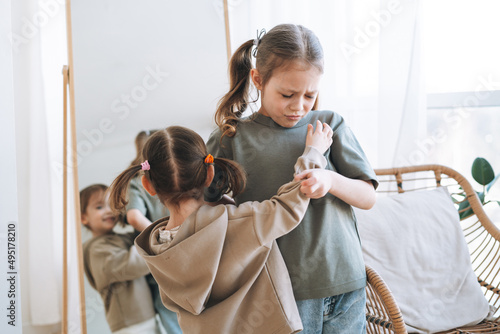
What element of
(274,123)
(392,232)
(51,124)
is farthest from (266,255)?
(51,124)

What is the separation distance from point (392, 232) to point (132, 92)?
1232 mm

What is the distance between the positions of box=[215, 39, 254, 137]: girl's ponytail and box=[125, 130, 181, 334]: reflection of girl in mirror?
0.88 meters

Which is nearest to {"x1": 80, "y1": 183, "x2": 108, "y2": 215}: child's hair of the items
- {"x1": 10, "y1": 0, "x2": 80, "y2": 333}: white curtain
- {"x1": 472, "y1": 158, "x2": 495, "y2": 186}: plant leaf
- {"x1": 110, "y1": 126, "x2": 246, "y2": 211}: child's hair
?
{"x1": 10, "y1": 0, "x2": 80, "y2": 333}: white curtain

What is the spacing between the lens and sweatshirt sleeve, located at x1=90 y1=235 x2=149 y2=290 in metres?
2.19

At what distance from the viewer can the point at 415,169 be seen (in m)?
2.10

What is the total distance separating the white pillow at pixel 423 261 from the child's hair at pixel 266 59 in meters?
0.71

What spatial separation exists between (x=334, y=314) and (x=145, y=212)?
1142 mm

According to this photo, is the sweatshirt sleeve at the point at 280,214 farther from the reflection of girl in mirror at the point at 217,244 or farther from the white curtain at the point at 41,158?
the white curtain at the point at 41,158

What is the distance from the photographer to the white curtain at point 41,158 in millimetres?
2357

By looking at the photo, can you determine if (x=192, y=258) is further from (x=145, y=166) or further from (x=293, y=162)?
(x=293, y=162)

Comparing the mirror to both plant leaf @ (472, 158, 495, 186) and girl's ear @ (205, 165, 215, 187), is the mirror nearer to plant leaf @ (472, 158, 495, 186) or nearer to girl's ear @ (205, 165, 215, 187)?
girl's ear @ (205, 165, 215, 187)

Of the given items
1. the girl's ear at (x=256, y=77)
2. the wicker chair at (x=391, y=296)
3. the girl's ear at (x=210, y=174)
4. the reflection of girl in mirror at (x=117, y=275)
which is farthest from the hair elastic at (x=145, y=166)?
the reflection of girl in mirror at (x=117, y=275)

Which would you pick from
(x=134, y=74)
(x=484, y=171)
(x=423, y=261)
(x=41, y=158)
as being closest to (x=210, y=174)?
(x=423, y=261)

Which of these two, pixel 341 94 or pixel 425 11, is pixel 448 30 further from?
pixel 341 94
